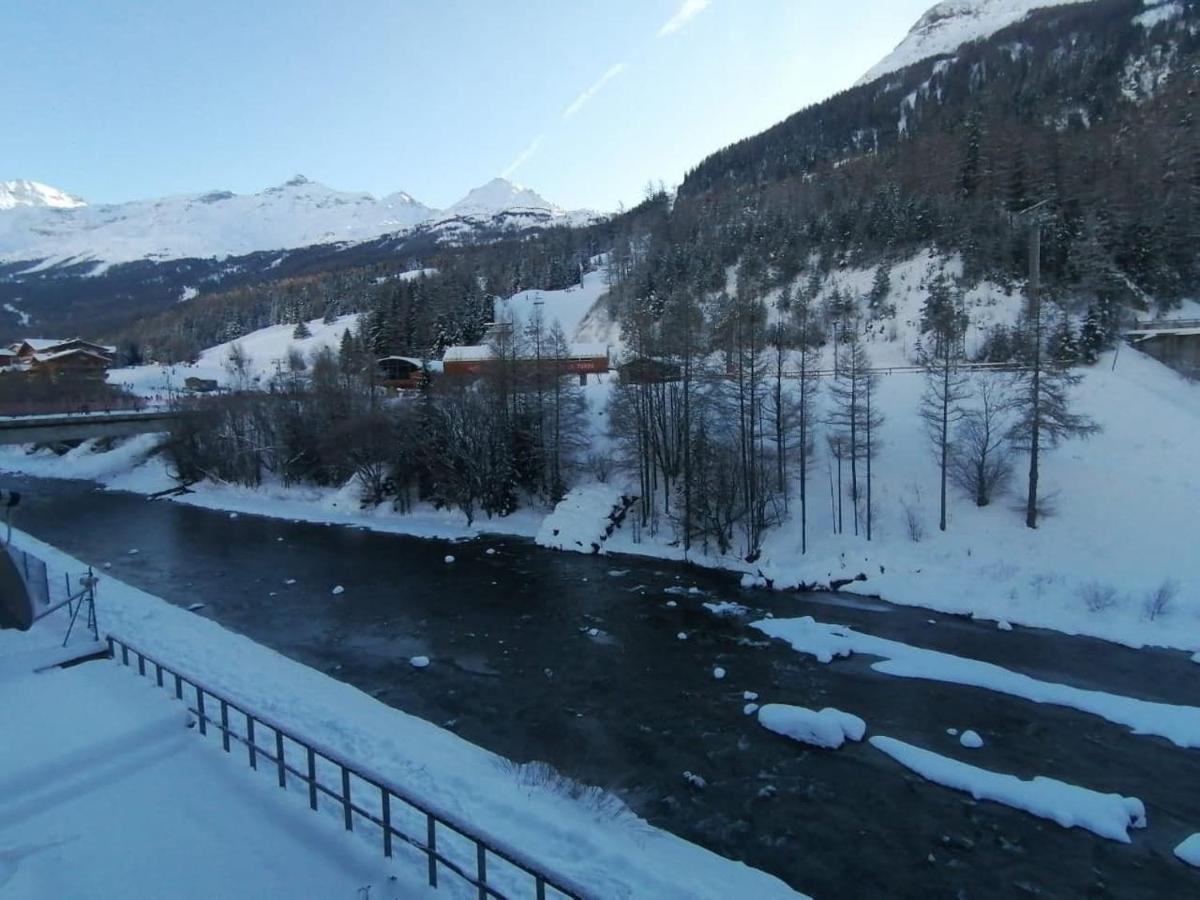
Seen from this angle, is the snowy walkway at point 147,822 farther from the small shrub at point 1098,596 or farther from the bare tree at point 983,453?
the bare tree at point 983,453

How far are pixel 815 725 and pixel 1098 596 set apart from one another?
1363cm

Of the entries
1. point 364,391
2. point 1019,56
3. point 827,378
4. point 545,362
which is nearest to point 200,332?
point 364,391

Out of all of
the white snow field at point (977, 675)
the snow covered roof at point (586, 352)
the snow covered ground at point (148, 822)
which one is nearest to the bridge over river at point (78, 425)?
the snow covered roof at point (586, 352)

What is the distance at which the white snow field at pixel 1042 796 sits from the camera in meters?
11.1

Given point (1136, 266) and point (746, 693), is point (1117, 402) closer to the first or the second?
point (1136, 266)

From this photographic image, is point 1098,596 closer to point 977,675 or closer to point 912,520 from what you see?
point 912,520

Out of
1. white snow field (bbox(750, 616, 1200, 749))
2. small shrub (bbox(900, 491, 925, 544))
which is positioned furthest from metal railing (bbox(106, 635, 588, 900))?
small shrub (bbox(900, 491, 925, 544))

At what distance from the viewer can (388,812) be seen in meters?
6.82

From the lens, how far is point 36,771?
828 cm

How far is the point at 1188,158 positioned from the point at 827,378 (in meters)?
33.4

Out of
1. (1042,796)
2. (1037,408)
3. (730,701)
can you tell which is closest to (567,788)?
(730,701)

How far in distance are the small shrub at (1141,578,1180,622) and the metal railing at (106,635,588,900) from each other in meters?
21.0

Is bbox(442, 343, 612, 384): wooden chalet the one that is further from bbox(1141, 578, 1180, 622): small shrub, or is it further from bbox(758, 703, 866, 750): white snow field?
bbox(758, 703, 866, 750): white snow field

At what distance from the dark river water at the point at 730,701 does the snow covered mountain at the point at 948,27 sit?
6700 inches
